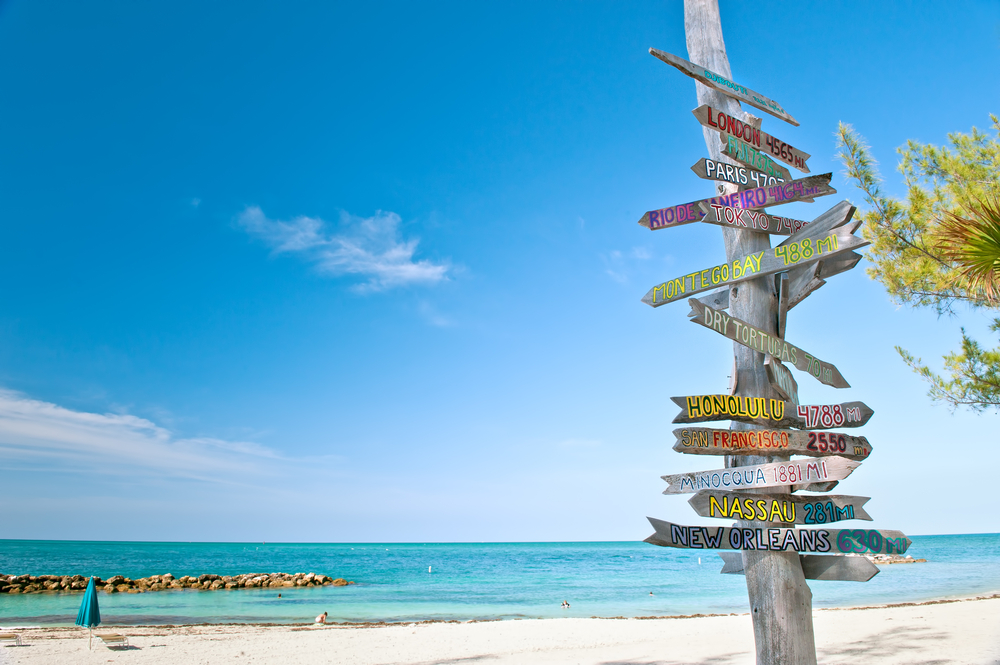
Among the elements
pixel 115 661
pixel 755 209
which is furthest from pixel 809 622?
pixel 115 661

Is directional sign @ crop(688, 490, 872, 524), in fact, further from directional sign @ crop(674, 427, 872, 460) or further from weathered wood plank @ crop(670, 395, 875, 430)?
weathered wood plank @ crop(670, 395, 875, 430)

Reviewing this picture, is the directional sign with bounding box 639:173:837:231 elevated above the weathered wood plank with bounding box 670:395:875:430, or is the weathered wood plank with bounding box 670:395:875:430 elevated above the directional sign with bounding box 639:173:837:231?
the directional sign with bounding box 639:173:837:231

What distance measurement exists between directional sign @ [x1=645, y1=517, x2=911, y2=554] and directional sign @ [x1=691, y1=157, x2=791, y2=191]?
2.86 m

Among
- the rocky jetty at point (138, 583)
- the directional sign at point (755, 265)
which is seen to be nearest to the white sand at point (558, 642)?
the directional sign at point (755, 265)

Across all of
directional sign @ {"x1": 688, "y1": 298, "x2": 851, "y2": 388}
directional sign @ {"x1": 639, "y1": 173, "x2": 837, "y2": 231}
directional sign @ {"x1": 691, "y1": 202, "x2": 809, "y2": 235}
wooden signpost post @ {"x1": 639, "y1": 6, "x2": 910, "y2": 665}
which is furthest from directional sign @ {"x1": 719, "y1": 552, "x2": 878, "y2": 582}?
directional sign @ {"x1": 639, "y1": 173, "x2": 837, "y2": 231}

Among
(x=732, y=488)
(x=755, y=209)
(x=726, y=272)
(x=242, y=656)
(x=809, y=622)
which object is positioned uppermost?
(x=755, y=209)

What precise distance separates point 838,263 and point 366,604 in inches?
1038

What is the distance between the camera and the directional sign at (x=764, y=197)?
16.6ft

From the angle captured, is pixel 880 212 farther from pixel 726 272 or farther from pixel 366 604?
pixel 366 604

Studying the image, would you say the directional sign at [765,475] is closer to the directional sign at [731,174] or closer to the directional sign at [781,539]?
the directional sign at [781,539]

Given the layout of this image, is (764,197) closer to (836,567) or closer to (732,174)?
(732,174)

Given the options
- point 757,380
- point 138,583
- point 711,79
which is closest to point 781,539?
point 757,380

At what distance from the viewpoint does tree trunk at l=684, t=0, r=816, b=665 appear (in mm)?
4418

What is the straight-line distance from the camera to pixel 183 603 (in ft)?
84.2
